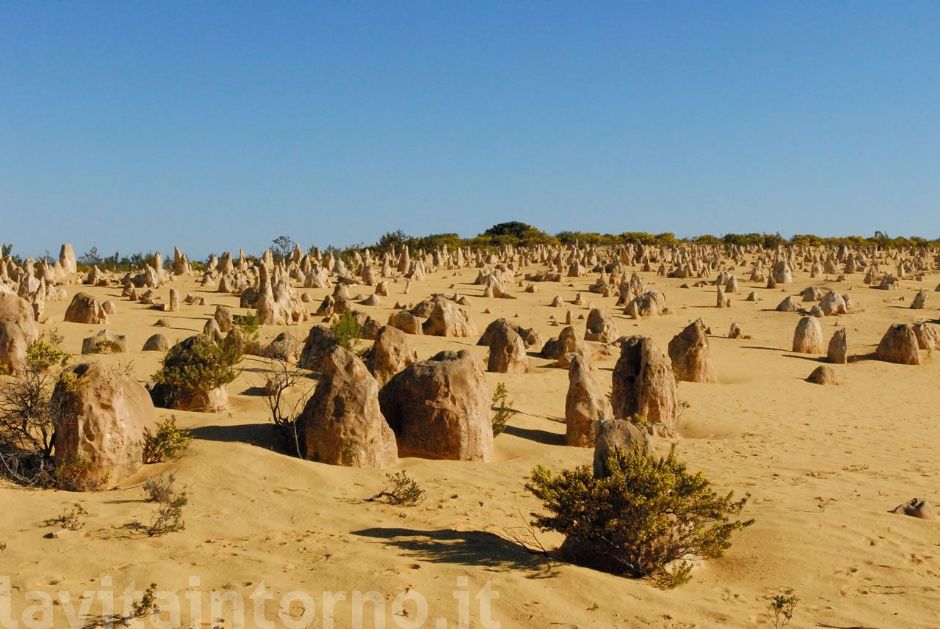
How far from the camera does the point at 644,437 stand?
6.86 metres

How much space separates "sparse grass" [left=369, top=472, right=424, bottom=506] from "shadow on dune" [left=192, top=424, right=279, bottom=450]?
1679mm

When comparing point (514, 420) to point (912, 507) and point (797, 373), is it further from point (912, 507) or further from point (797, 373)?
point (797, 373)

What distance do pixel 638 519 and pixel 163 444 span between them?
13.9 feet

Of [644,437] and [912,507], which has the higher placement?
[644,437]

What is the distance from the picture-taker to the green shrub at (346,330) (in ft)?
47.8

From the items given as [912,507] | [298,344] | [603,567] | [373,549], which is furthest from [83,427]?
[298,344]

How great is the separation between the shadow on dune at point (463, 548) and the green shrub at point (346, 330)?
330 inches

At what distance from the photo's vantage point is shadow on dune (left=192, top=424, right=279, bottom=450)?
8.48 meters

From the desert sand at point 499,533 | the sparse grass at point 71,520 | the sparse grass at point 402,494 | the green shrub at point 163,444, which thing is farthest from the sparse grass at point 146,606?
the green shrub at point 163,444

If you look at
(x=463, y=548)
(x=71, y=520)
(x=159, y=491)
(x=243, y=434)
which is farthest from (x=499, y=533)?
(x=243, y=434)

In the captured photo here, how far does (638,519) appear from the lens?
577 centimetres

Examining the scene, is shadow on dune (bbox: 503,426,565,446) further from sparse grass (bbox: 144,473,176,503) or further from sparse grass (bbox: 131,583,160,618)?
sparse grass (bbox: 131,583,160,618)

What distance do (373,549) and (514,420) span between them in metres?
5.40

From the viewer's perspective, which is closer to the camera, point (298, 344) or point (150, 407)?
point (150, 407)
